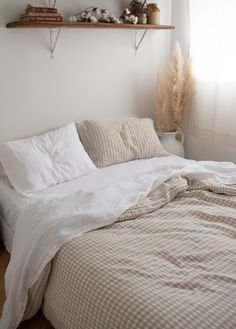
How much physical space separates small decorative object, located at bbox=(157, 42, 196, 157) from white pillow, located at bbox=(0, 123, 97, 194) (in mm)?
947

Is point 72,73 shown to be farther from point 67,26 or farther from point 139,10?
point 139,10

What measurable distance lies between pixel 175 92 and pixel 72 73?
36.3 inches

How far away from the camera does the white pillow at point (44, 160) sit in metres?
2.30

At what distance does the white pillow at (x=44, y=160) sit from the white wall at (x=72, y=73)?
22 centimetres

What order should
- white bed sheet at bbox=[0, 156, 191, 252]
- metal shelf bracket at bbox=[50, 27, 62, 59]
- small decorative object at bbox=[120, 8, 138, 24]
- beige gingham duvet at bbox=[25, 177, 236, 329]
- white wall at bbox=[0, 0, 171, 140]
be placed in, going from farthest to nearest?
1. small decorative object at bbox=[120, 8, 138, 24]
2. metal shelf bracket at bbox=[50, 27, 62, 59]
3. white wall at bbox=[0, 0, 171, 140]
4. white bed sheet at bbox=[0, 156, 191, 252]
5. beige gingham duvet at bbox=[25, 177, 236, 329]

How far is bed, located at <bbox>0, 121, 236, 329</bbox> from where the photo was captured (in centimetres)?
123

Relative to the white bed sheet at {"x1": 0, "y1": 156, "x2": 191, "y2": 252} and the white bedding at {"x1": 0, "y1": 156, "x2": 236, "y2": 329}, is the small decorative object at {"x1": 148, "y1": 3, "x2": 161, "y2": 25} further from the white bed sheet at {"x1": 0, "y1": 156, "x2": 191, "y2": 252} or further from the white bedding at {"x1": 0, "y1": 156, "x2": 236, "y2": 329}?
the white bedding at {"x1": 0, "y1": 156, "x2": 236, "y2": 329}

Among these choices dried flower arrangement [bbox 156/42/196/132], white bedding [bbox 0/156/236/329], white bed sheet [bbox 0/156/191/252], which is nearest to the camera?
white bedding [bbox 0/156/236/329]

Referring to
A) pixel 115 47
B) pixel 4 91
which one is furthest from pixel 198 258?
Answer: pixel 115 47

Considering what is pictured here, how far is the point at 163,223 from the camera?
1737mm

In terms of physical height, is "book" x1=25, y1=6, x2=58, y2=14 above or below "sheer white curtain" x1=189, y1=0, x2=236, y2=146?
above

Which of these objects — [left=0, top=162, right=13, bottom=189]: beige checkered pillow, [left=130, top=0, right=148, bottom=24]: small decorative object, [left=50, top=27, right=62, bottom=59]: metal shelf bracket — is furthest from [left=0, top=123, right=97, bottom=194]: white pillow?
[left=130, top=0, right=148, bottom=24]: small decorative object

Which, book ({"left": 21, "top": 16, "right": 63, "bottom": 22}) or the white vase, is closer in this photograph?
book ({"left": 21, "top": 16, "right": 63, "bottom": 22})

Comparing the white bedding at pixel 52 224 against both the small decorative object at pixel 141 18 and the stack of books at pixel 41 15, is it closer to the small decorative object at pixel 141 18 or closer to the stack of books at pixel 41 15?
the stack of books at pixel 41 15
